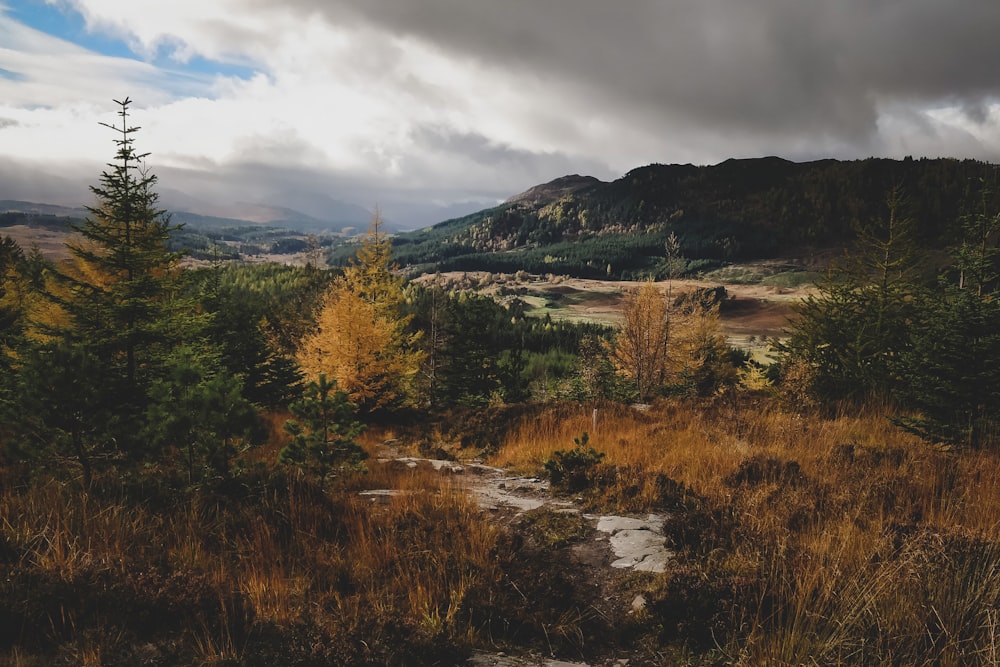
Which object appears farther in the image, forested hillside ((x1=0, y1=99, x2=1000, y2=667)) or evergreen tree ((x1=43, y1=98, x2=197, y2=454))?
evergreen tree ((x1=43, y1=98, x2=197, y2=454))

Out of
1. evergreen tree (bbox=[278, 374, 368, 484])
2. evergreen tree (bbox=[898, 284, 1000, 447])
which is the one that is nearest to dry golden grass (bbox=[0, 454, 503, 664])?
evergreen tree (bbox=[278, 374, 368, 484])

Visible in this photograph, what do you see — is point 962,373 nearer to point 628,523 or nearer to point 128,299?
point 628,523

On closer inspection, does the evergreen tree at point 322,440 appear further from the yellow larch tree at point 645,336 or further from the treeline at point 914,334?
the yellow larch tree at point 645,336

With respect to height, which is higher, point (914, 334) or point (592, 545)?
point (914, 334)

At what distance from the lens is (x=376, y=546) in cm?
438

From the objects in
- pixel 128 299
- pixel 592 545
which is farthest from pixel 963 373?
pixel 128 299

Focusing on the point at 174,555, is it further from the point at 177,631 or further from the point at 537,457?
the point at 537,457

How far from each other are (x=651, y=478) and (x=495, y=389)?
22223 millimetres

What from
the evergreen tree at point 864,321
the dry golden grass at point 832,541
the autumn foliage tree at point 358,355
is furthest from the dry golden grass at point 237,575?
the autumn foliage tree at point 358,355

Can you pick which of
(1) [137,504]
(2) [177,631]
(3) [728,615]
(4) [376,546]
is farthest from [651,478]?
(1) [137,504]

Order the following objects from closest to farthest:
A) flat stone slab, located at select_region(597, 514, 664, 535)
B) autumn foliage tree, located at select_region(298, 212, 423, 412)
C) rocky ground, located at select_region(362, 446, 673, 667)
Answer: rocky ground, located at select_region(362, 446, 673, 667) → flat stone slab, located at select_region(597, 514, 664, 535) → autumn foliage tree, located at select_region(298, 212, 423, 412)

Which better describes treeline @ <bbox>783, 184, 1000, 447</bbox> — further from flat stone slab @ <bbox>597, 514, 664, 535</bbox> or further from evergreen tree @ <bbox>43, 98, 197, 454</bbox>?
evergreen tree @ <bbox>43, 98, 197, 454</bbox>

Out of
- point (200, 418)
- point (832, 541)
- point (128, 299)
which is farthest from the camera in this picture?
point (128, 299)

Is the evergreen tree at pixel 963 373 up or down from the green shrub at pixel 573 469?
up
